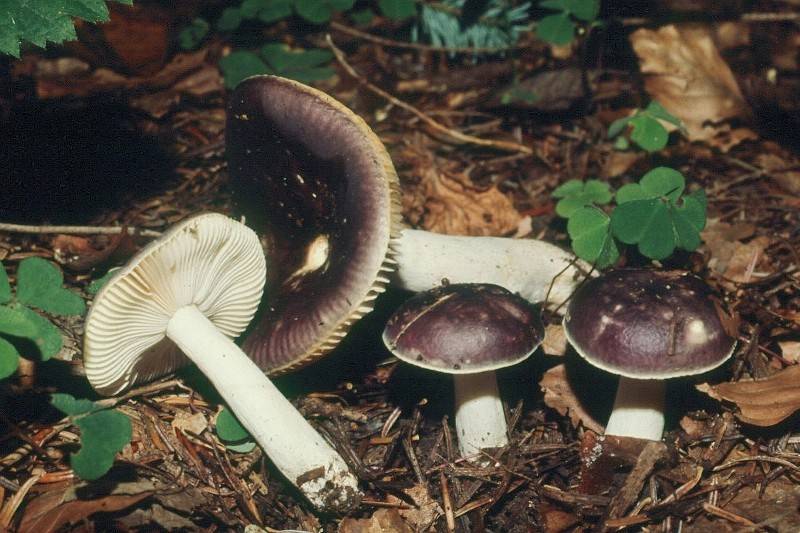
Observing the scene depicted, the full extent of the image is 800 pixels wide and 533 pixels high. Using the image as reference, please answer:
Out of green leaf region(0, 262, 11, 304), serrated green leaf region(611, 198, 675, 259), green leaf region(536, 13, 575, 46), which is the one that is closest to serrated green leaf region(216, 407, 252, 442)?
green leaf region(0, 262, 11, 304)

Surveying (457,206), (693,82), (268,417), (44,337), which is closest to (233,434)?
(268,417)

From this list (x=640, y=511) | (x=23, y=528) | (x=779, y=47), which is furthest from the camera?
(x=779, y=47)

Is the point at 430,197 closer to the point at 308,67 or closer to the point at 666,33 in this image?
the point at 308,67

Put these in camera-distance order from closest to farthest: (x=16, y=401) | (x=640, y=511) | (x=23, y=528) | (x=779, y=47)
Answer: (x=23, y=528), (x=640, y=511), (x=16, y=401), (x=779, y=47)

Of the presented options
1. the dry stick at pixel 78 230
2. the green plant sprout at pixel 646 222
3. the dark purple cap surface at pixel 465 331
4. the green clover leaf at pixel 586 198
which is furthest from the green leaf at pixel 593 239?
the dry stick at pixel 78 230

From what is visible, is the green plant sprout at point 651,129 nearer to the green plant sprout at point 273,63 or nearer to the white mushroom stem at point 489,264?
the white mushroom stem at point 489,264

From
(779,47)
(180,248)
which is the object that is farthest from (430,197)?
(779,47)
